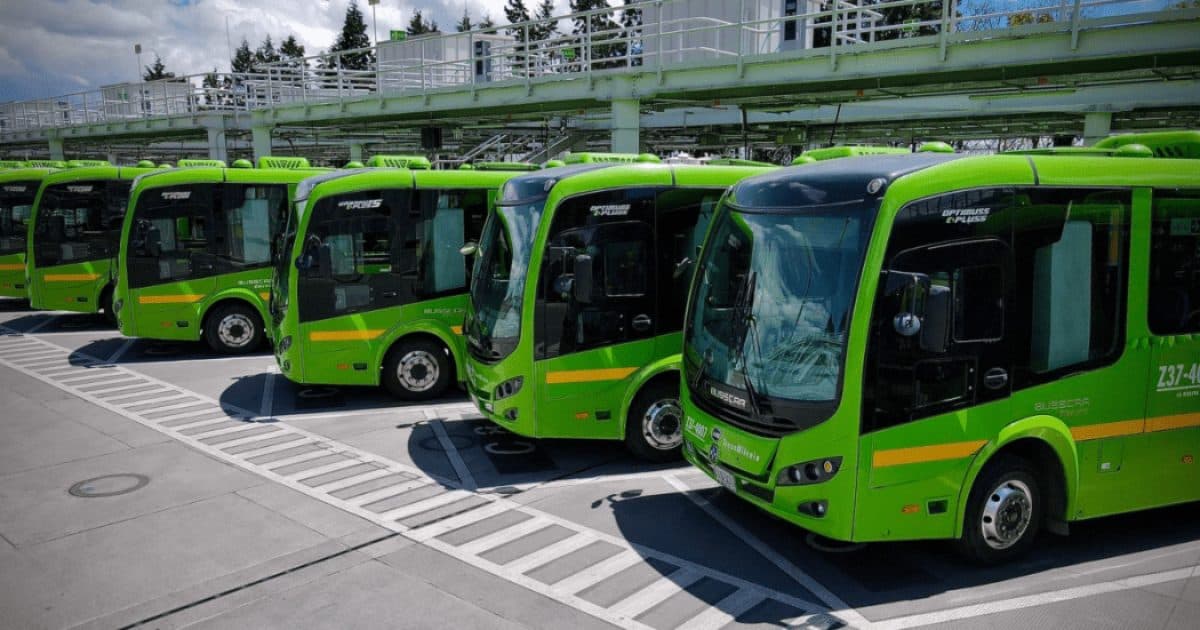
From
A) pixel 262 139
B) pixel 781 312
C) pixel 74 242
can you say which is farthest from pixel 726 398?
pixel 262 139

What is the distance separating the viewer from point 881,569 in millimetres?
6379

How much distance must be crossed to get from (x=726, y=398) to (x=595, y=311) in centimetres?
251

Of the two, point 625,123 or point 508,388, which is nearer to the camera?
point 508,388

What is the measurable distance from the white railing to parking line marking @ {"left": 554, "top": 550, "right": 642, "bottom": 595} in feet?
28.7

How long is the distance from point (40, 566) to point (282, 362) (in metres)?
5.18

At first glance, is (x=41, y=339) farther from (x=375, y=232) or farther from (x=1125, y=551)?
(x=1125, y=551)

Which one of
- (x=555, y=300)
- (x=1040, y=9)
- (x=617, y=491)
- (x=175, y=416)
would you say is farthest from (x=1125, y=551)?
(x=175, y=416)

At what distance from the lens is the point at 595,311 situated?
8.70 meters

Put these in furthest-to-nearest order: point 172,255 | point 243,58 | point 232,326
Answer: point 243,58
point 232,326
point 172,255

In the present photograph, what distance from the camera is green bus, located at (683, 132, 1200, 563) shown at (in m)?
5.75

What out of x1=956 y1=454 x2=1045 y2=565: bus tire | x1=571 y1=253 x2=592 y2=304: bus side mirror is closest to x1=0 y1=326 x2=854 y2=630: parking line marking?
x1=956 y1=454 x2=1045 y2=565: bus tire

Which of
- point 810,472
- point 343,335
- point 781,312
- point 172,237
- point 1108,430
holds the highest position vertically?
point 172,237

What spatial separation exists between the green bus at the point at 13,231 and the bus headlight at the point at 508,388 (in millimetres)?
16090

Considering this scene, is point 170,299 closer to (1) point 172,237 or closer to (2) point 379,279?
(1) point 172,237
